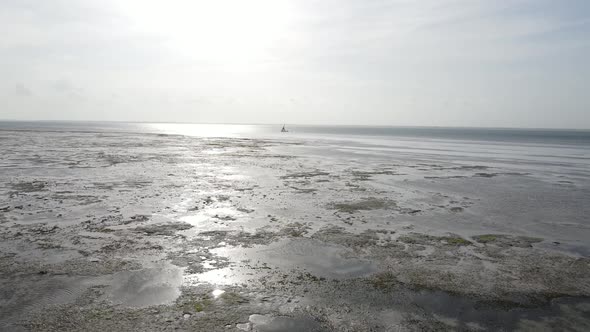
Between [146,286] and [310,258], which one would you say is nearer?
[146,286]

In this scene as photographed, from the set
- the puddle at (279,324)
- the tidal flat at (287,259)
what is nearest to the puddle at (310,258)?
the tidal flat at (287,259)

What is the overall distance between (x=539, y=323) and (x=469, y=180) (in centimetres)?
1906

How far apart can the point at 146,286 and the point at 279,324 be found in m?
3.28

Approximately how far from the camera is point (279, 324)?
21.2ft

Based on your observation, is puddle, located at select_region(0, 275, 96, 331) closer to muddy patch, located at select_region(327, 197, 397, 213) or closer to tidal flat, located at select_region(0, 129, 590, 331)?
tidal flat, located at select_region(0, 129, 590, 331)

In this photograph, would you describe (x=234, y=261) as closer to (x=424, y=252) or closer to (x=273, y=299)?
(x=273, y=299)

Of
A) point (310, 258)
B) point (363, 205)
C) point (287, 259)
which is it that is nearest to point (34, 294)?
point (287, 259)

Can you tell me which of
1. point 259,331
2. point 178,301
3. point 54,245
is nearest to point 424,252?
point 259,331

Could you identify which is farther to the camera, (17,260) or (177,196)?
(177,196)

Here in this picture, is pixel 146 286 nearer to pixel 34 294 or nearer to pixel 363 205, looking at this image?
pixel 34 294

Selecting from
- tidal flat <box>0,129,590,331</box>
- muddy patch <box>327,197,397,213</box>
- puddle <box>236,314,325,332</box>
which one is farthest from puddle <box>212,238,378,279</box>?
muddy patch <box>327,197,397,213</box>

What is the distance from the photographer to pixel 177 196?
17.2m

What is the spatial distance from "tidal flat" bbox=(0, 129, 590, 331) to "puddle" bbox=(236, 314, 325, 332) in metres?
0.03

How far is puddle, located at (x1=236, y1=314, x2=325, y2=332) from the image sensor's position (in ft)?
20.6
